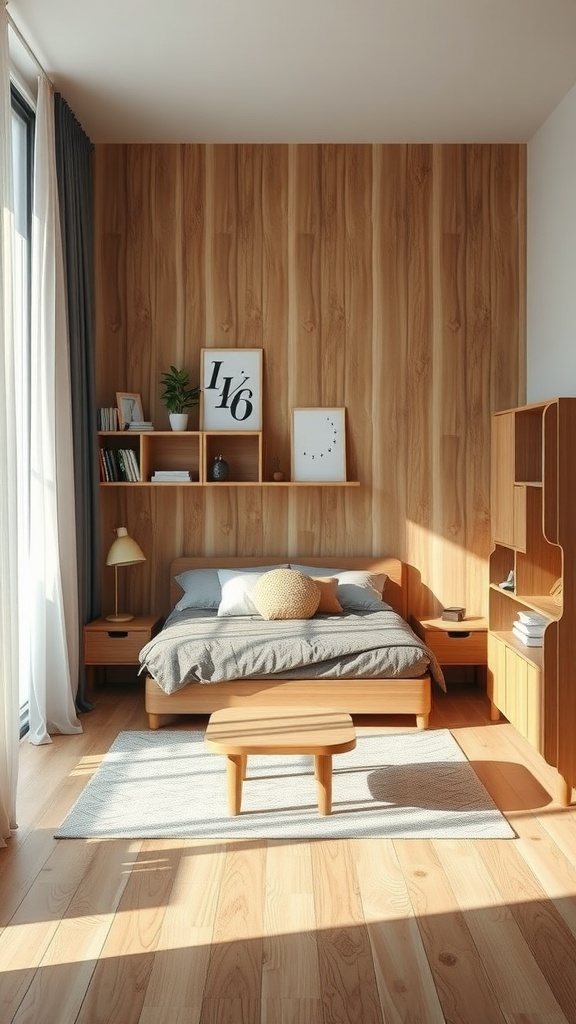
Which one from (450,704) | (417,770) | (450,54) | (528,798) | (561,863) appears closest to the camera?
(561,863)

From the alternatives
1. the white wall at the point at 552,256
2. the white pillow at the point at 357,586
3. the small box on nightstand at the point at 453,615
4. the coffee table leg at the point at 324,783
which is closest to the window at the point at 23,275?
the white pillow at the point at 357,586

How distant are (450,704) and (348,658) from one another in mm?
940

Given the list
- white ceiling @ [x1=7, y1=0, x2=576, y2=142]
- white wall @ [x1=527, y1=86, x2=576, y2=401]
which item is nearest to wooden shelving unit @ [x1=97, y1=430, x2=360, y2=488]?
white wall @ [x1=527, y1=86, x2=576, y2=401]

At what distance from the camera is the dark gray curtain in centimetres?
483

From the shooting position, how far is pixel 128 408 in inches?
213

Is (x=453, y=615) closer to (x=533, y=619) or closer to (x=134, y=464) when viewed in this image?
(x=533, y=619)

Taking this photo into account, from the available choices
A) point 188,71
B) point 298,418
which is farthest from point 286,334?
point 188,71

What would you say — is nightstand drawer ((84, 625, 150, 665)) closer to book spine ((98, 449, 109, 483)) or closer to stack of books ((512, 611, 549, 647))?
book spine ((98, 449, 109, 483))

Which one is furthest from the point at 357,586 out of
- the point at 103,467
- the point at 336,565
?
the point at 103,467

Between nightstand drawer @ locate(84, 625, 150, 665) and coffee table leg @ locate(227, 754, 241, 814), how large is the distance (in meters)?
1.79

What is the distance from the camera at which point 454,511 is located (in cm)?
557

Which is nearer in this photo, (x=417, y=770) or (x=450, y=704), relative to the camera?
(x=417, y=770)

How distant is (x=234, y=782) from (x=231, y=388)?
8.88ft

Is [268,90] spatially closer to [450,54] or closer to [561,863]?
[450,54]
